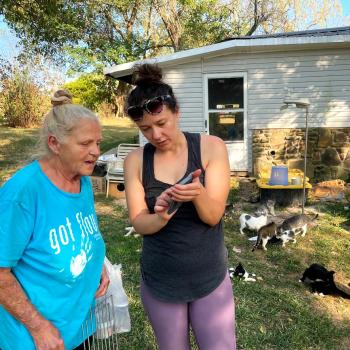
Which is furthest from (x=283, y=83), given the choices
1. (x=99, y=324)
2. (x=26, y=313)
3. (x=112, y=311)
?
(x=26, y=313)

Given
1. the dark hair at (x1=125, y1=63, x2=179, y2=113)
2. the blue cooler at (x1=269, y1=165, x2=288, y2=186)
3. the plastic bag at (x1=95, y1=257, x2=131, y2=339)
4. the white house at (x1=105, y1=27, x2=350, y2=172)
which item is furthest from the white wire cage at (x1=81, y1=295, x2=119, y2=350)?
the white house at (x1=105, y1=27, x2=350, y2=172)

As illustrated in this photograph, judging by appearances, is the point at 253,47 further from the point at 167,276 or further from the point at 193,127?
the point at 167,276

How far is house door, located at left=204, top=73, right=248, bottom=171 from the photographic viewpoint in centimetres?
911

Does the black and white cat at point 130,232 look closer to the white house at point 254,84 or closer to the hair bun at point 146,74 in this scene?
the hair bun at point 146,74

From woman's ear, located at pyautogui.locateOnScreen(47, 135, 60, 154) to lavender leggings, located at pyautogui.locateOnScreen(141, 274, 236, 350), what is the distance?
2.50 ft

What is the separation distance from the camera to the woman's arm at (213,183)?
1474mm

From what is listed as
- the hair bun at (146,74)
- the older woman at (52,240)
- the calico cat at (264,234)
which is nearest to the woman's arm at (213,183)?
the hair bun at (146,74)

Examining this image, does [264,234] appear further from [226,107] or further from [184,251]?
[226,107]

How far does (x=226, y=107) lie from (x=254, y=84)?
0.86m

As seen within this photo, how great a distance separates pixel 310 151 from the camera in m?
8.94

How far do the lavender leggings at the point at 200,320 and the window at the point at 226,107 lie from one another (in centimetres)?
782

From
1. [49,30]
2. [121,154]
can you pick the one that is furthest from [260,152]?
[49,30]

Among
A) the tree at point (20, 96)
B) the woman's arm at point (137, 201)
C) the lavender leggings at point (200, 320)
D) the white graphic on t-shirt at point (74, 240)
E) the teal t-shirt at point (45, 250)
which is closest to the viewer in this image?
the teal t-shirt at point (45, 250)

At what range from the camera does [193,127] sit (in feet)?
30.8
